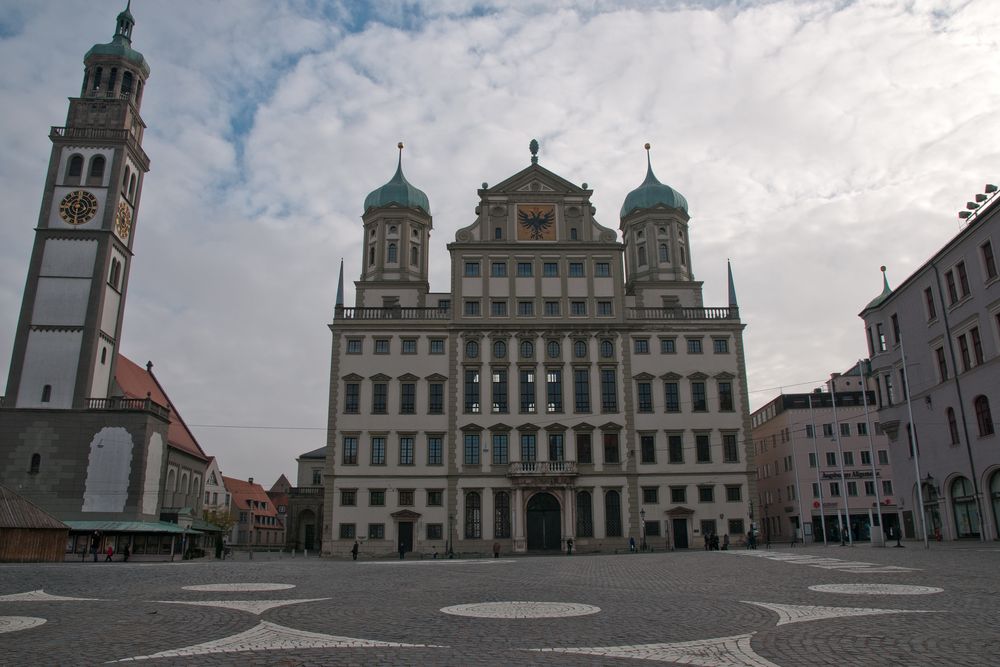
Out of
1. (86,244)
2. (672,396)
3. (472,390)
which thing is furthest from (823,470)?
(86,244)

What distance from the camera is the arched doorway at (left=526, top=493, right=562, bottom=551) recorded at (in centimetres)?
5684

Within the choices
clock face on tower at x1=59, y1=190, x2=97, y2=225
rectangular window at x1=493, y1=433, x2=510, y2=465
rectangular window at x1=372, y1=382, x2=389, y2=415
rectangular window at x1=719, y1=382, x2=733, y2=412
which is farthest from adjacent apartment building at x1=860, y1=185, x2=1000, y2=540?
clock face on tower at x1=59, y1=190, x2=97, y2=225

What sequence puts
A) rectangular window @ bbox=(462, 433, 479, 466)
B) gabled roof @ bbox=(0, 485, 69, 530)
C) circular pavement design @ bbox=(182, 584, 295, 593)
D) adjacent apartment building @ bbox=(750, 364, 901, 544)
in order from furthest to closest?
1. adjacent apartment building @ bbox=(750, 364, 901, 544)
2. rectangular window @ bbox=(462, 433, 479, 466)
3. gabled roof @ bbox=(0, 485, 69, 530)
4. circular pavement design @ bbox=(182, 584, 295, 593)

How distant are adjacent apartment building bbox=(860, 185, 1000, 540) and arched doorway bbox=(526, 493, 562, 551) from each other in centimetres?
2316

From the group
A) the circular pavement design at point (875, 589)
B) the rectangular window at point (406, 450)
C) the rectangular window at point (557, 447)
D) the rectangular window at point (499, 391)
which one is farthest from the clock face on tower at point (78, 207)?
the circular pavement design at point (875, 589)

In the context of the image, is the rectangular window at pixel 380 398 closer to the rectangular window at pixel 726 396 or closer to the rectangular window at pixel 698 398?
the rectangular window at pixel 698 398

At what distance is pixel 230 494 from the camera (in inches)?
4747

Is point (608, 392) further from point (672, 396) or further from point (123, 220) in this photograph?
point (123, 220)

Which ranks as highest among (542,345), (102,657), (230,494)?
(542,345)

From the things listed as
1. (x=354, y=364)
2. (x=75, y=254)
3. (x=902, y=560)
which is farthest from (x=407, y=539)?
(x=902, y=560)

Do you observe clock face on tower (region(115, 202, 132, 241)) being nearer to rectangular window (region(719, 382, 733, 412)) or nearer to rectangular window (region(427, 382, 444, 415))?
rectangular window (region(427, 382, 444, 415))

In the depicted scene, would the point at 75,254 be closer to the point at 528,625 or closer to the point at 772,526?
the point at 528,625

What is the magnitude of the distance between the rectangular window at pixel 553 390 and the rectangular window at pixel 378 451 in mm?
12620

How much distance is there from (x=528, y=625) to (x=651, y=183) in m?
64.1
